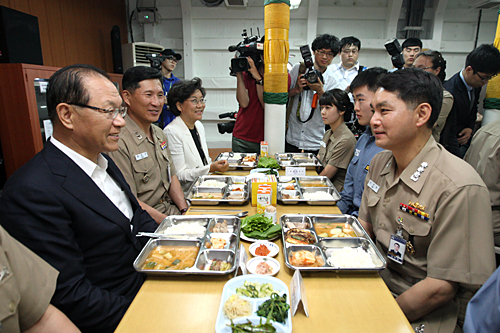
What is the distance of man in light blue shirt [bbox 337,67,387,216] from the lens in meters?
2.18

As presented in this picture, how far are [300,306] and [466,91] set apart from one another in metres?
3.49

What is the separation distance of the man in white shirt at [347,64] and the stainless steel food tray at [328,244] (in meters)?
2.93

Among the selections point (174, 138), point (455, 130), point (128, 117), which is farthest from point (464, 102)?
point (128, 117)

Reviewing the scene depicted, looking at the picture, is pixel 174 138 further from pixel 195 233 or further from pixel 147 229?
pixel 195 233

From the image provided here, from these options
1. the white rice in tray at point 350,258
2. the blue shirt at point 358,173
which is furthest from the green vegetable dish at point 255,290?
the blue shirt at point 358,173

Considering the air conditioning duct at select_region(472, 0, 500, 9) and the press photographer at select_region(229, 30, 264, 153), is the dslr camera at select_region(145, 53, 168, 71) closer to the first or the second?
the press photographer at select_region(229, 30, 264, 153)

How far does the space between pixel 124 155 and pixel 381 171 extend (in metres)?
1.68

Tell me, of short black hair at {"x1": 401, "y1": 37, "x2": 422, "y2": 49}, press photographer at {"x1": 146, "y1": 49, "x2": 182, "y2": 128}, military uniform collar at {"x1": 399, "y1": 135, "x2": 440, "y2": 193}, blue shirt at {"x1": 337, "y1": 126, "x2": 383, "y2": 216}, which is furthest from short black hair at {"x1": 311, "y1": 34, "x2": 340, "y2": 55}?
press photographer at {"x1": 146, "y1": 49, "x2": 182, "y2": 128}

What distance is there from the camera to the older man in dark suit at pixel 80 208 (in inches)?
42.4

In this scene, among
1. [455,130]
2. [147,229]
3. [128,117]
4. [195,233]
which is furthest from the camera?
[455,130]

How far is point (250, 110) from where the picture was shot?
369cm

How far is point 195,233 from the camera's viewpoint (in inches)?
60.2

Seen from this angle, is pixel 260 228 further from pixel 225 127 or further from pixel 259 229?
pixel 225 127

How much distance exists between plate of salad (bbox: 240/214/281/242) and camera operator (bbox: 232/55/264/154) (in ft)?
7.43
